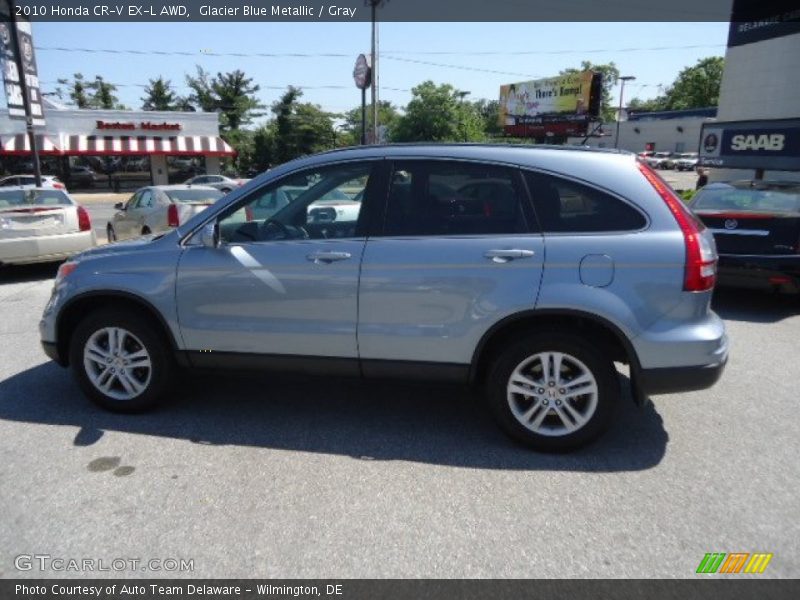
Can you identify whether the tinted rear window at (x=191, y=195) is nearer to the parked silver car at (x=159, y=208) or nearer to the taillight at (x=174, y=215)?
the parked silver car at (x=159, y=208)

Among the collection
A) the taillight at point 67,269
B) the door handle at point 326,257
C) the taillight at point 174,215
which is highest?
the door handle at point 326,257

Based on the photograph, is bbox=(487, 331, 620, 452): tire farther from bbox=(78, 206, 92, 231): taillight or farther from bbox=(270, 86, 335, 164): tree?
bbox=(270, 86, 335, 164): tree

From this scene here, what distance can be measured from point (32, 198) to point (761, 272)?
10038 mm

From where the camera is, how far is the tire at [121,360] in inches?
156

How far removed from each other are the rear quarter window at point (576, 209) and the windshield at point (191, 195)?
777cm

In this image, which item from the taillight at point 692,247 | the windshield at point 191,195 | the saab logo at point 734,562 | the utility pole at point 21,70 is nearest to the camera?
the saab logo at point 734,562

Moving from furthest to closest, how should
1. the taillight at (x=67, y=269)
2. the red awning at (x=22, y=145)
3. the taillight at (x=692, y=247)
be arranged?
the red awning at (x=22, y=145)
the taillight at (x=67, y=269)
the taillight at (x=692, y=247)

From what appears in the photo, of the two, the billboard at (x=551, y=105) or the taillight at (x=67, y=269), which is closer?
the taillight at (x=67, y=269)

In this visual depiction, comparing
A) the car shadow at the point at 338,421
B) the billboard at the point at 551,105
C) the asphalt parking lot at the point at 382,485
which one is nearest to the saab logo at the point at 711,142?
the asphalt parking lot at the point at 382,485

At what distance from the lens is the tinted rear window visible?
996 centimetres

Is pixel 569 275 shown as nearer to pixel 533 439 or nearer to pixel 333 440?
pixel 533 439

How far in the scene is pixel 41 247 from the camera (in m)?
8.66

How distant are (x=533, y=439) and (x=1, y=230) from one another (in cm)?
829
